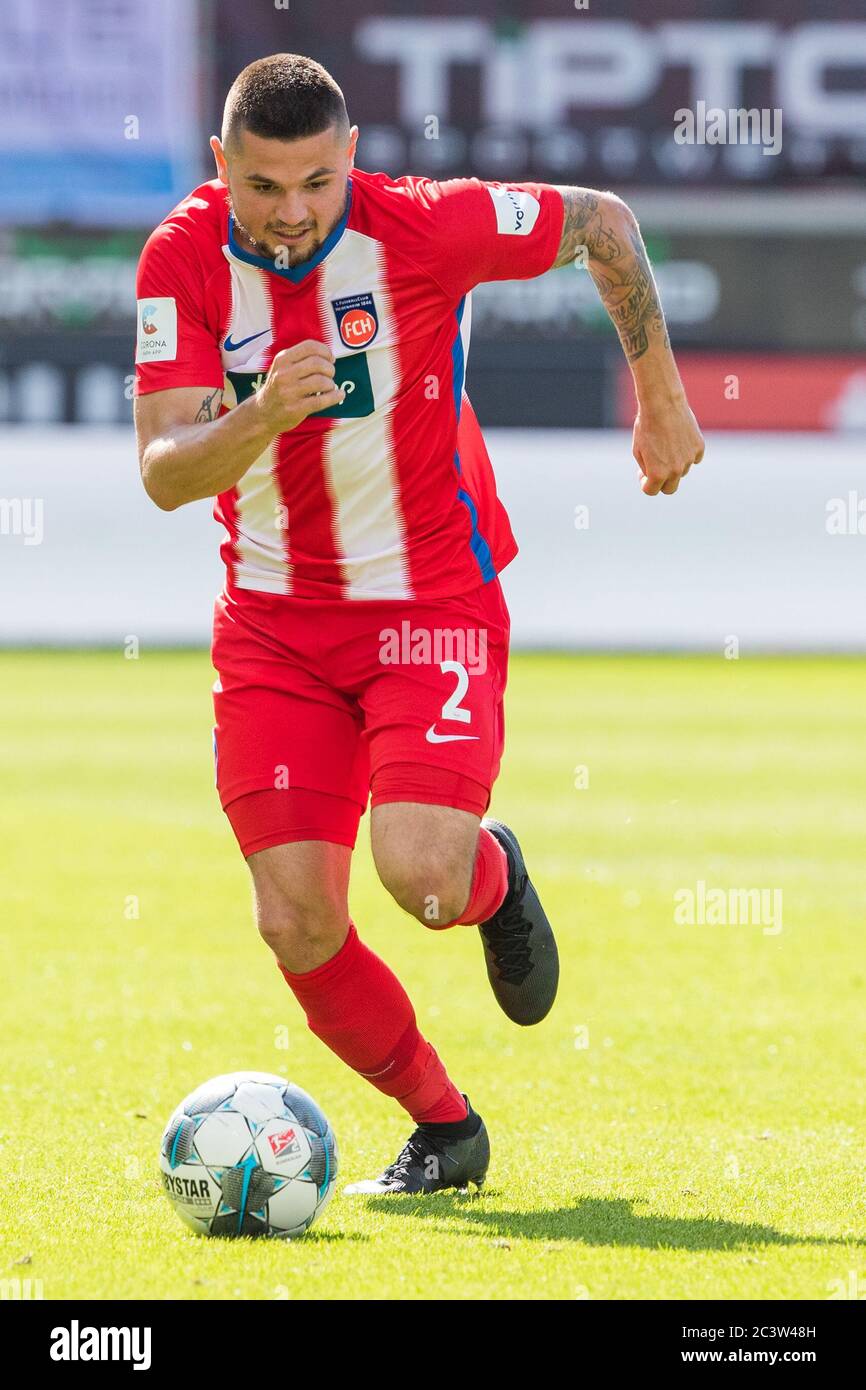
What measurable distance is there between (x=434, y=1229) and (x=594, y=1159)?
741 mm

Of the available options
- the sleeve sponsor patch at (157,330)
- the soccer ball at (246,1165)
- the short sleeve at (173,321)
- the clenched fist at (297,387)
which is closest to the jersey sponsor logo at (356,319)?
the short sleeve at (173,321)

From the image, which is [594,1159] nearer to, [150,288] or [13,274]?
[150,288]

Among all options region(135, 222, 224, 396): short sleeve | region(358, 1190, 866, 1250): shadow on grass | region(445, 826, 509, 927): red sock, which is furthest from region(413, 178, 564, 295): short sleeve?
region(358, 1190, 866, 1250): shadow on grass

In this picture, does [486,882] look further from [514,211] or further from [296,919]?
[514,211]

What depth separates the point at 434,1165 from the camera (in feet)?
14.5

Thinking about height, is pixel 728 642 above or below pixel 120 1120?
above

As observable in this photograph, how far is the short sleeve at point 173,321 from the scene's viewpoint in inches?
167

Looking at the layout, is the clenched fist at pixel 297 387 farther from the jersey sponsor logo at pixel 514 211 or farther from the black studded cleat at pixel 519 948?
the black studded cleat at pixel 519 948

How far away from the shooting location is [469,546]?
4.70 meters

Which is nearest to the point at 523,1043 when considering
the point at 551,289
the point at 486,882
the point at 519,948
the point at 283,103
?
the point at 519,948

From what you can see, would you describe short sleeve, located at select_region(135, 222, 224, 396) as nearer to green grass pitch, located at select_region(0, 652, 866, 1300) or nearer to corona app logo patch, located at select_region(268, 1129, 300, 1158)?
corona app logo patch, located at select_region(268, 1129, 300, 1158)

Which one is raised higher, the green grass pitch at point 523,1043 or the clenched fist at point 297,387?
the clenched fist at point 297,387

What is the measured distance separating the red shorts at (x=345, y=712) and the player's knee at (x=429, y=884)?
0.49ft
